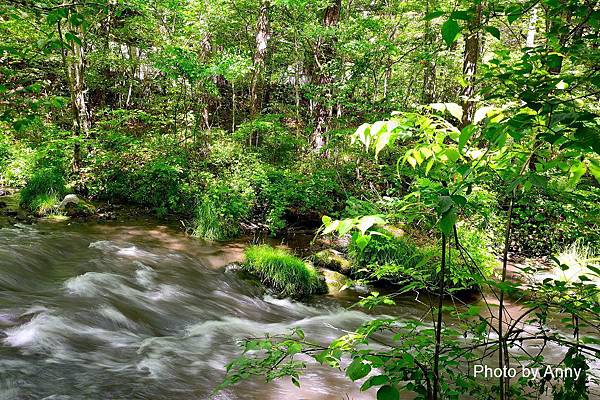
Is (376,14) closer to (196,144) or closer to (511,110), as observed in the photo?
(196,144)

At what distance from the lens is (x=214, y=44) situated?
1591 centimetres

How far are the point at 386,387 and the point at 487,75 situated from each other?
1.29 meters

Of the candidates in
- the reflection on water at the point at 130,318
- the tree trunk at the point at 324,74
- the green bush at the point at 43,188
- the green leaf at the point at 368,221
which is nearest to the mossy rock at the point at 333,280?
the reflection on water at the point at 130,318

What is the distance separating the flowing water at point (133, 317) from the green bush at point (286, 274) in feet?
1.03

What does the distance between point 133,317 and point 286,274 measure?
2738 millimetres

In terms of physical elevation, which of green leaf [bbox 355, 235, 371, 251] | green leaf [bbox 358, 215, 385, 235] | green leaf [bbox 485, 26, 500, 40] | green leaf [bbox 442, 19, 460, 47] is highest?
green leaf [bbox 485, 26, 500, 40]

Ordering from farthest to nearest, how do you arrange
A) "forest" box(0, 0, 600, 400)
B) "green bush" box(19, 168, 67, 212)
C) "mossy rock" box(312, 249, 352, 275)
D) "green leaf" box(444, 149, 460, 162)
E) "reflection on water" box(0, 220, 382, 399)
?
"green bush" box(19, 168, 67, 212), "mossy rock" box(312, 249, 352, 275), "reflection on water" box(0, 220, 382, 399), "forest" box(0, 0, 600, 400), "green leaf" box(444, 149, 460, 162)

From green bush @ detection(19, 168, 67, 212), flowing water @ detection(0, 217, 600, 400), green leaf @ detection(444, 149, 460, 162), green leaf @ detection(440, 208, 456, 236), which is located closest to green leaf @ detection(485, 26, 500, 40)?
green leaf @ detection(444, 149, 460, 162)

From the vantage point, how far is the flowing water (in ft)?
11.2

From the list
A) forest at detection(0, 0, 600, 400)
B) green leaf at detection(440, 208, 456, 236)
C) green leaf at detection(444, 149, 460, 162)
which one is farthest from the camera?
forest at detection(0, 0, 600, 400)

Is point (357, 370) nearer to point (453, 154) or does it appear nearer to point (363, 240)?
point (363, 240)

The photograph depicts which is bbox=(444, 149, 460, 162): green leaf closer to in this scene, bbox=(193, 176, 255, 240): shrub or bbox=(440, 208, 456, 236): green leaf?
bbox=(440, 208, 456, 236): green leaf

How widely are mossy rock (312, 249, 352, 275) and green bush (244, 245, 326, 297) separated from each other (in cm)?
60

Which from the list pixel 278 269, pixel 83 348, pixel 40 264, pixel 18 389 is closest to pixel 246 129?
pixel 278 269
